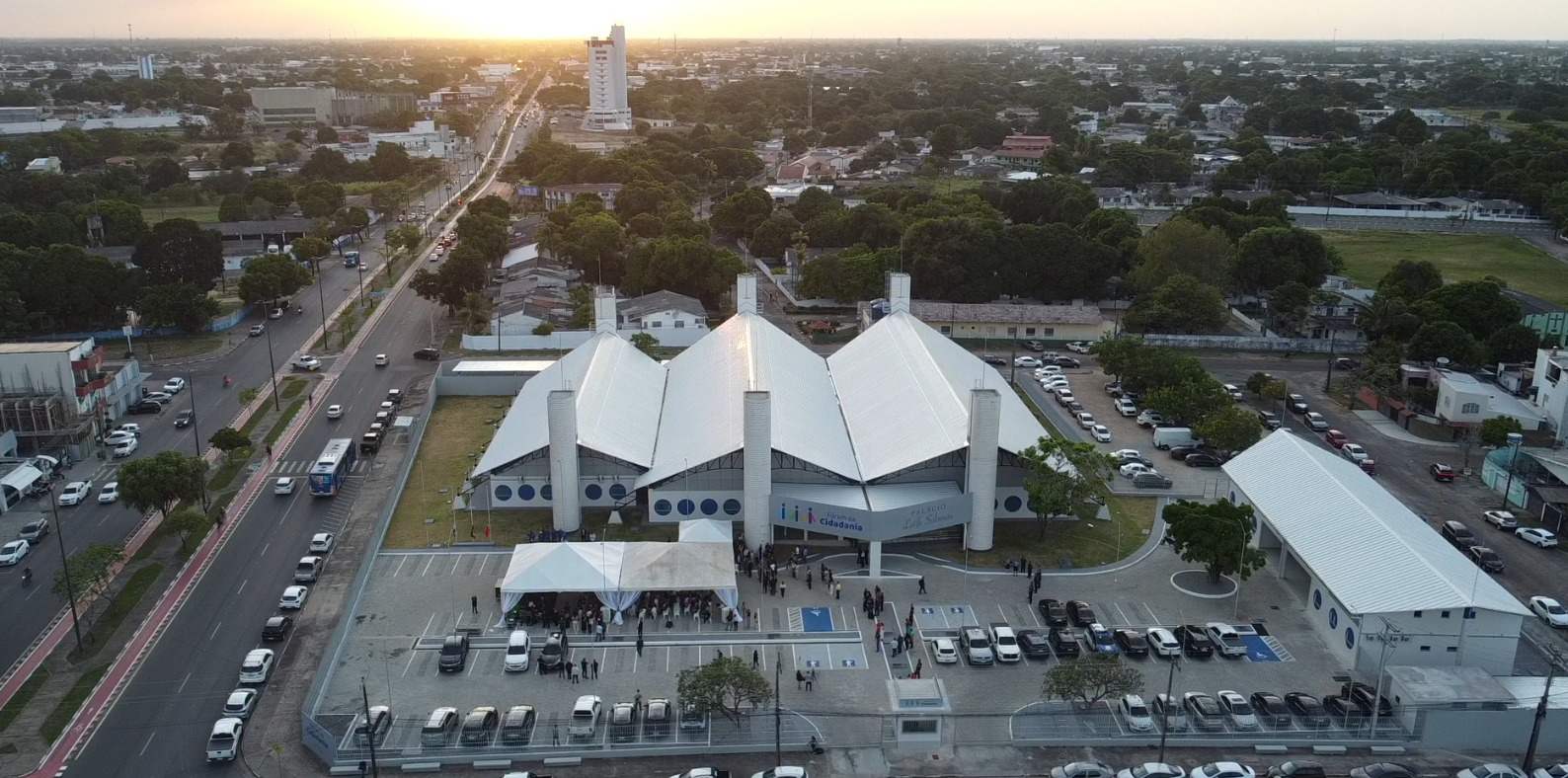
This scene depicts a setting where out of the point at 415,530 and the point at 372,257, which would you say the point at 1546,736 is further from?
the point at 372,257

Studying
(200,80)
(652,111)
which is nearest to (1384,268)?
(652,111)

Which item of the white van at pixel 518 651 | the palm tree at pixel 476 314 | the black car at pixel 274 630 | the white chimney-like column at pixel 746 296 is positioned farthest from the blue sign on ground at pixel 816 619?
the palm tree at pixel 476 314

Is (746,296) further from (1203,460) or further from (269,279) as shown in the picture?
(269,279)

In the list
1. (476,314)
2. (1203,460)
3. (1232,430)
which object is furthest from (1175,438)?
(476,314)

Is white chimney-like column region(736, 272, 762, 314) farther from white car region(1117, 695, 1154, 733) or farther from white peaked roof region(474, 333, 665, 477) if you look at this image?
white car region(1117, 695, 1154, 733)

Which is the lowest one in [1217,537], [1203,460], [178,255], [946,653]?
[946,653]

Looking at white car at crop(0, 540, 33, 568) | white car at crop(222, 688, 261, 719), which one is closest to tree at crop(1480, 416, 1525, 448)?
white car at crop(222, 688, 261, 719)

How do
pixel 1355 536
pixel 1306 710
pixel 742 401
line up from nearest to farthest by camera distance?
pixel 1306 710 → pixel 1355 536 → pixel 742 401
